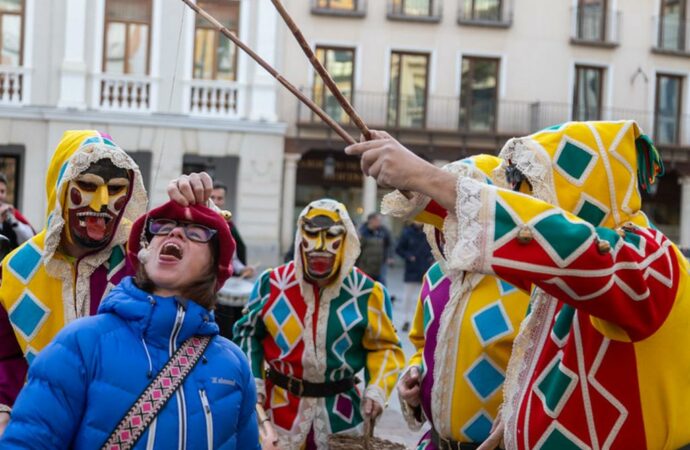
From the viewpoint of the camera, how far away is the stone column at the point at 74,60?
826 inches

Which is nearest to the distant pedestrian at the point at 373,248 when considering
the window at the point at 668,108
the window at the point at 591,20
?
the window at the point at 591,20

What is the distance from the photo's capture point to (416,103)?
81.3 feet

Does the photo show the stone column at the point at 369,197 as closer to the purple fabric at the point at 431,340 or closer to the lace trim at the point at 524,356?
the purple fabric at the point at 431,340

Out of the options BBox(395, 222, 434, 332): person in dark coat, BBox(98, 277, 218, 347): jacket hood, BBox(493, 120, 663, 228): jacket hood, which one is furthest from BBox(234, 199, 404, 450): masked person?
BBox(395, 222, 434, 332): person in dark coat

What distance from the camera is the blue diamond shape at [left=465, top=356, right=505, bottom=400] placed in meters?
3.70

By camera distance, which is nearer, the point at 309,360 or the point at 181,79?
the point at 309,360

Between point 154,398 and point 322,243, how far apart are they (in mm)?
2822

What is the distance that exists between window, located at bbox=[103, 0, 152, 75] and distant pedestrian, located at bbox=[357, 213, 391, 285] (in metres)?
9.00

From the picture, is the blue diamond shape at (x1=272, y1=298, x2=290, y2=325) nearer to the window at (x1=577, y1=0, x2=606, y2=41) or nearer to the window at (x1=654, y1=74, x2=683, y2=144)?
the window at (x1=577, y1=0, x2=606, y2=41)

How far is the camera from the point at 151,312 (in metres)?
2.59

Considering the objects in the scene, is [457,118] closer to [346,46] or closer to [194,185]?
[346,46]

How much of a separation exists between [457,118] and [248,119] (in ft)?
18.8

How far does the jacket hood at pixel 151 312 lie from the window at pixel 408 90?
22024 mm

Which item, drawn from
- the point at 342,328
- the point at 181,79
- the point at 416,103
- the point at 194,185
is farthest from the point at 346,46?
the point at 194,185
